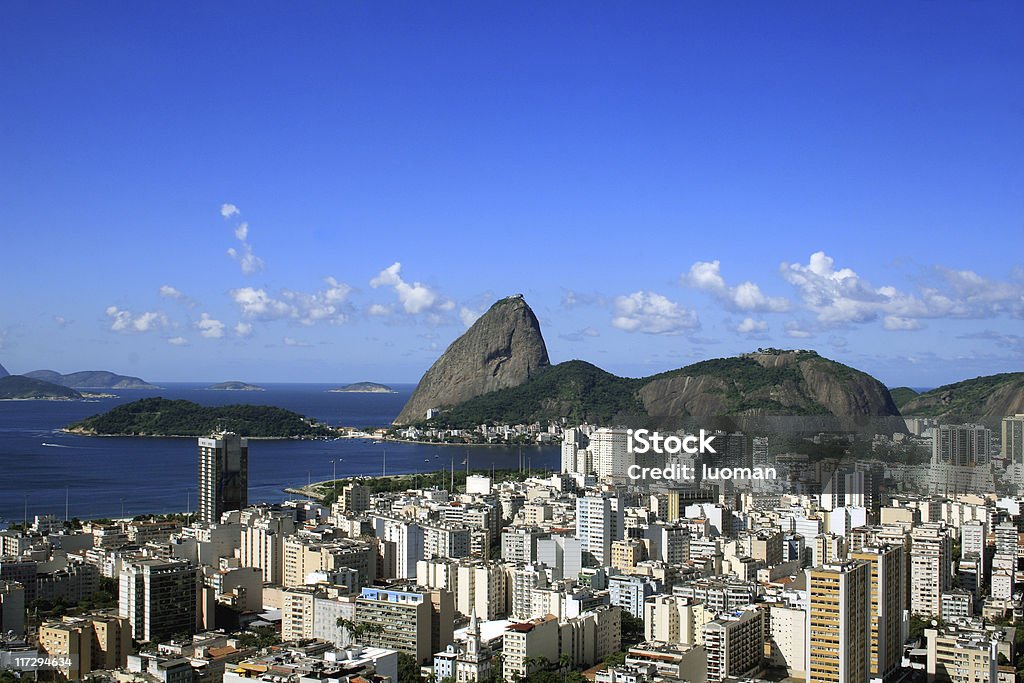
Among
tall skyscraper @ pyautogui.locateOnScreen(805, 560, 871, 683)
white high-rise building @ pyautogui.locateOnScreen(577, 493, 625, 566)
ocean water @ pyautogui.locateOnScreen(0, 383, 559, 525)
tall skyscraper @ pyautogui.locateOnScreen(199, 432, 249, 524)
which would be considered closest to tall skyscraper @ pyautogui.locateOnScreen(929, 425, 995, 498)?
white high-rise building @ pyautogui.locateOnScreen(577, 493, 625, 566)

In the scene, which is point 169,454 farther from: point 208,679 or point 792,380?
point 208,679

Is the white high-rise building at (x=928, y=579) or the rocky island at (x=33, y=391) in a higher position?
the rocky island at (x=33, y=391)

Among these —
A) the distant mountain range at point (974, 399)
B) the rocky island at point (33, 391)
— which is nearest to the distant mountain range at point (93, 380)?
the rocky island at point (33, 391)

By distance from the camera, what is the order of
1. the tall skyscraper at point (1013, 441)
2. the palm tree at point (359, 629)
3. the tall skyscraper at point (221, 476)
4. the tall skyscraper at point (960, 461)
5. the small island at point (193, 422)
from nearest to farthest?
the palm tree at point (359, 629) < the tall skyscraper at point (221, 476) < the tall skyscraper at point (960, 461) < the tall skyscraper at point (1013, 441) < the small island at point (193, 422)

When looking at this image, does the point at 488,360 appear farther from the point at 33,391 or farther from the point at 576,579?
the point at 576,579

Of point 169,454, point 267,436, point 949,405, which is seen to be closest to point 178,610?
point 169,454

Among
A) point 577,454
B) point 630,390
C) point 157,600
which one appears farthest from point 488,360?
point 157,600

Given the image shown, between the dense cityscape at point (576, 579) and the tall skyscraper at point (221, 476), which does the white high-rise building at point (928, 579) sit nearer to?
the dense cityscape at point (576, 579)
